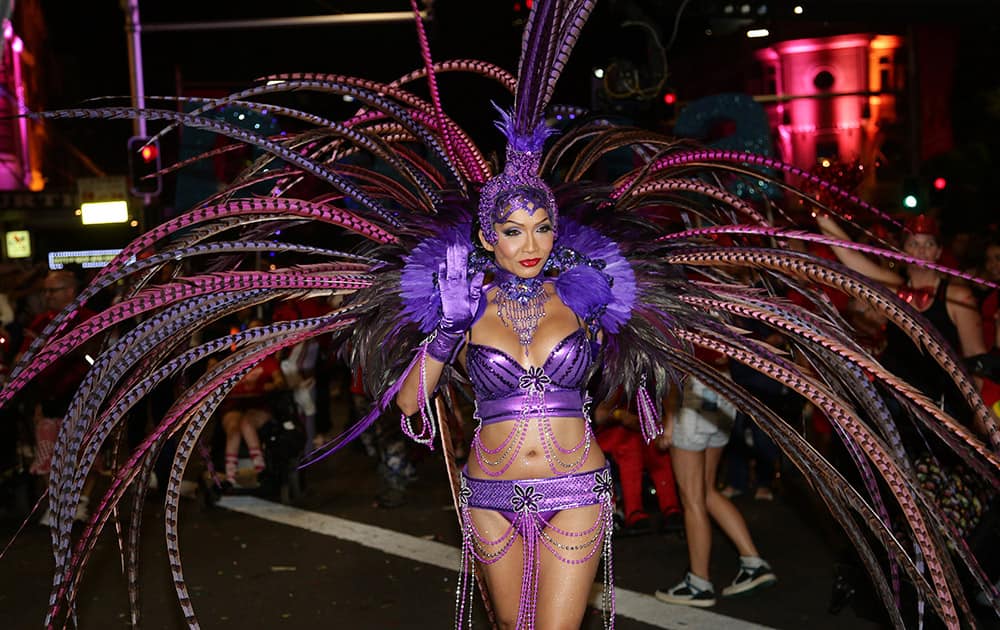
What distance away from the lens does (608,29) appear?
A: 13.5 m

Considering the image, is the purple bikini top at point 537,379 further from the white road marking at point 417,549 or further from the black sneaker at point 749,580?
the black sneaker at point 749,580

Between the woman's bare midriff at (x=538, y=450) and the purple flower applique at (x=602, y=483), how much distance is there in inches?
1.2

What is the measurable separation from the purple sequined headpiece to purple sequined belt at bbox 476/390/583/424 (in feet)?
1.85

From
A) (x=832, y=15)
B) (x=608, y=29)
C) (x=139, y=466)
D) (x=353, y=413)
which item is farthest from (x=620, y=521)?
(x=608, y=29)

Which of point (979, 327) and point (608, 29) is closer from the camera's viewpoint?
point (979, 327)

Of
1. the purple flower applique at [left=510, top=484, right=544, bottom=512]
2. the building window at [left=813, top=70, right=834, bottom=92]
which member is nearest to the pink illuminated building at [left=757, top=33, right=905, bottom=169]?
the building window at [left=813, top=70, right=834, bottom=92]

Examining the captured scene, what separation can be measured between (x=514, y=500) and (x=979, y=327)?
3351mm

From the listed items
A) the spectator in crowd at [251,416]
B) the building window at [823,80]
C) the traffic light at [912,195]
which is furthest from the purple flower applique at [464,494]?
the building window at [823,80]

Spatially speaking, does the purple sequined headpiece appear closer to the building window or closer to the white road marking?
the white road marking

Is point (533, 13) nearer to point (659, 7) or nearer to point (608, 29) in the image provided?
point (659, 7)

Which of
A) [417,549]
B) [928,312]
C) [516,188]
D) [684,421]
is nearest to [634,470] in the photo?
[417,549]

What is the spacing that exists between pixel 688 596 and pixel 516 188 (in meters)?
3.20

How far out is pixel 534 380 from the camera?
12.7 ft

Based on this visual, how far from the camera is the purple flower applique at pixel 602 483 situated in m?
3.90
